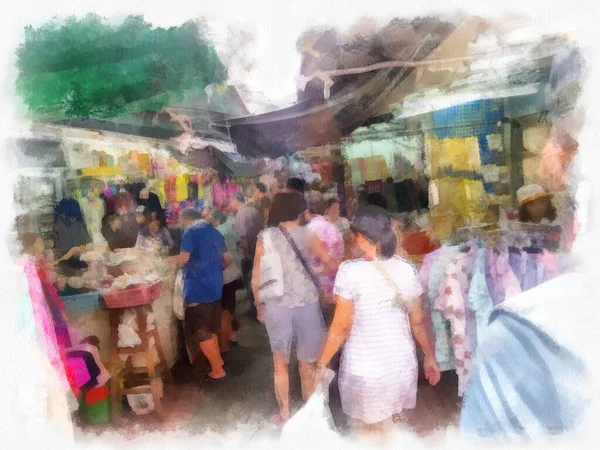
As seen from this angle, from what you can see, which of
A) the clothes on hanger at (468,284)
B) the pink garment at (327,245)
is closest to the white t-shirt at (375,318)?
the pink garment at (327,245)

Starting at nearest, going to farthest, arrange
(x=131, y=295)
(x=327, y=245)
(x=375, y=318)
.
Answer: (x=375, y=318) < (x=327, y=245) < (x=131, y=295)

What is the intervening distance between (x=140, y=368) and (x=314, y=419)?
2.74 ft

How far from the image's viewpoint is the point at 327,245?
6.63 ft

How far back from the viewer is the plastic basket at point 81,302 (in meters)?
2.08

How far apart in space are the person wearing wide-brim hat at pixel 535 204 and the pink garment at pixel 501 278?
20 centimetres

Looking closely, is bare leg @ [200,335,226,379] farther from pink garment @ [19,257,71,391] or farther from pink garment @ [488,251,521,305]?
pink garment @ [488,251,521,305]

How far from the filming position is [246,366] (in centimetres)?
207

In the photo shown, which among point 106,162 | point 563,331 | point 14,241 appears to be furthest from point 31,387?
point 563,331

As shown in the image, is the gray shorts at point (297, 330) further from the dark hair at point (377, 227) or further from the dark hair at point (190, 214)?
the dark hair at point (190, 214)

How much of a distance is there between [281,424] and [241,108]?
142cm

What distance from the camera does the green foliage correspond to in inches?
79.8

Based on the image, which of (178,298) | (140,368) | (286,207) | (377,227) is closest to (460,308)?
(377,227)

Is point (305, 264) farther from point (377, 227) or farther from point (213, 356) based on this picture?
point (213, 356)

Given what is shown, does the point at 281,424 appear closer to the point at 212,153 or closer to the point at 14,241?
the point at 212,153
